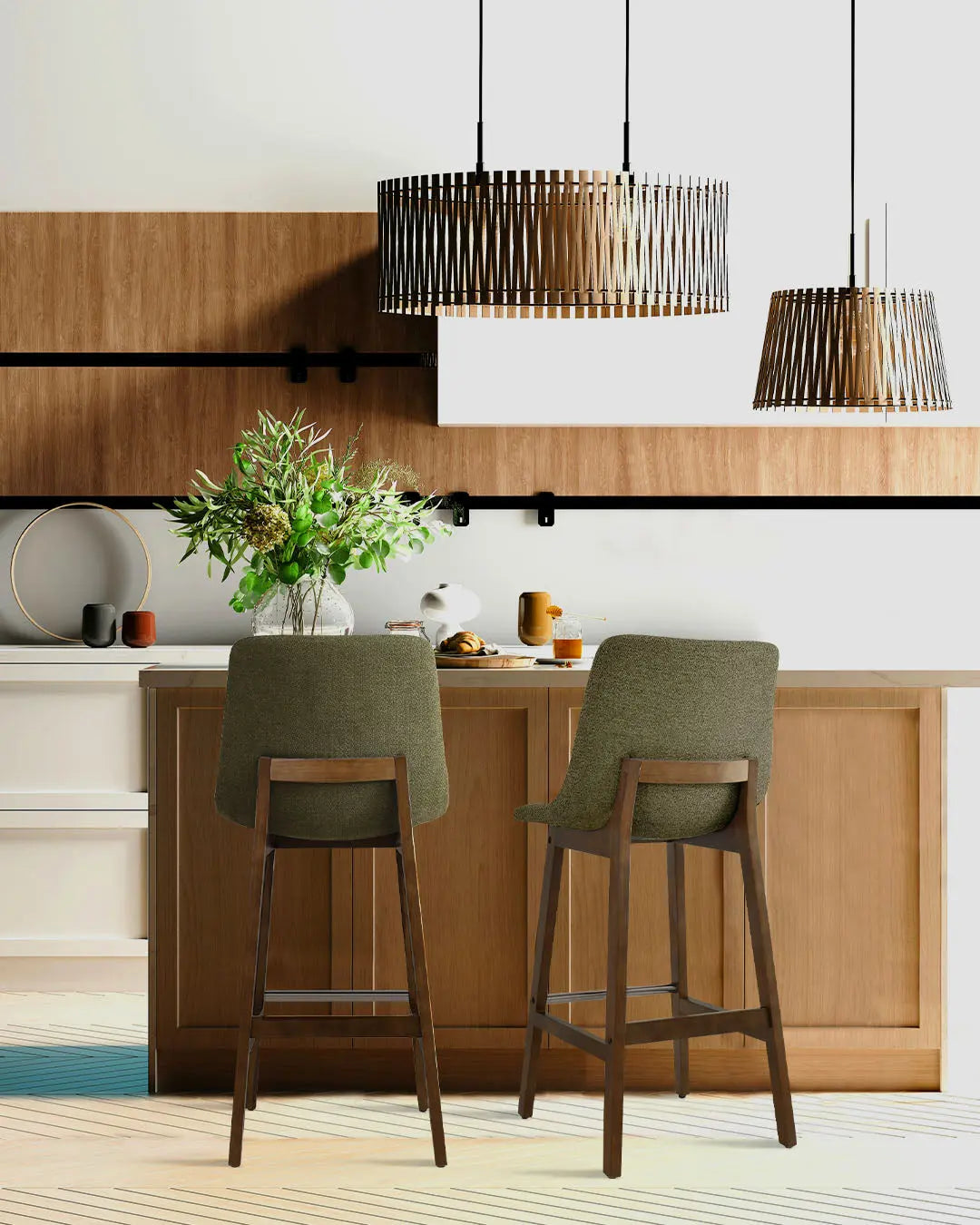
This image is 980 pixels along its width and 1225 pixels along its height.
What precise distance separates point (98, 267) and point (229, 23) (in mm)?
929

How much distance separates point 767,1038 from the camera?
2.70 m

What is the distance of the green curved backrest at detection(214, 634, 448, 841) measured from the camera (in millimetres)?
2535

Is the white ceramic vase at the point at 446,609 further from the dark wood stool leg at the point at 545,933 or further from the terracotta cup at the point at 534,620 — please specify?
the dark wood stool leg at the point at 545,933

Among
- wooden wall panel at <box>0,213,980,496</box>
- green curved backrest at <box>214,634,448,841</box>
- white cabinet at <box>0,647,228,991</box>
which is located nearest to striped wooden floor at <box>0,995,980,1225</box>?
green curved backrest at <box>214,634,448,841</box>

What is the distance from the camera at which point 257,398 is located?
459cm

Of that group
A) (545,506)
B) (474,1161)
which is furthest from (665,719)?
(545,506)

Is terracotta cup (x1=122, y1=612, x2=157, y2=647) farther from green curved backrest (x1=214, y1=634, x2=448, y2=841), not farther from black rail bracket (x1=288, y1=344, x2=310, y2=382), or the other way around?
green curved backrest (x1=214, y1=634, x2=448, y2=841)

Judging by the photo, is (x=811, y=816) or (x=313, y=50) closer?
(x=811, y=816)

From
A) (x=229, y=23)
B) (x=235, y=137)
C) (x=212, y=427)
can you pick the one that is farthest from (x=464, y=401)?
(x=229, y=23)

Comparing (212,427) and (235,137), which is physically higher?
(235,137)

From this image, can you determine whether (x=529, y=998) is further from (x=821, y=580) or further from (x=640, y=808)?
(x=821, y=580)

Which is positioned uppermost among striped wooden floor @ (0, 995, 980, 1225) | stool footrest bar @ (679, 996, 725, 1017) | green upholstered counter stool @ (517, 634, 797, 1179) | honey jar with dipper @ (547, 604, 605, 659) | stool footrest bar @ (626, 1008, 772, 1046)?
honey jar with dipper @ (547, 604, 605, 659)

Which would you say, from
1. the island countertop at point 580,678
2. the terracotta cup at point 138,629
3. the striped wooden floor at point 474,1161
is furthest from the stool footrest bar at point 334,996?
the terracotta cup at point 138,629

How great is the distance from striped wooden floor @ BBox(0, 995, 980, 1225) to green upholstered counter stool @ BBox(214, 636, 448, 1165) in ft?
0.52
